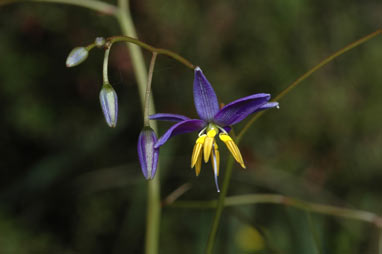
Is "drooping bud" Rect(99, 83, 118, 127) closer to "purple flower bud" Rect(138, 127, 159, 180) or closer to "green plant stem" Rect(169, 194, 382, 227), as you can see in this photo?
"purple flower bud" Rect(138, 127, 159, 180)

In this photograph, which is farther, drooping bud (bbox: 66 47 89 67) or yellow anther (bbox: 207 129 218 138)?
yellow anther (bbox: 207 129 218 138)

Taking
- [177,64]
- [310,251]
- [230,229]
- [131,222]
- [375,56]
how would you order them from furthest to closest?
[375,56] < [177,64] < [131,222] < [230,229] < [310,251]

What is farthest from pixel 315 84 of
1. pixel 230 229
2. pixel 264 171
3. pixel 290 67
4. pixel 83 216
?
pixel 83 216

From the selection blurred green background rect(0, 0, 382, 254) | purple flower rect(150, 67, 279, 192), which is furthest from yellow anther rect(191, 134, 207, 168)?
blurred green background rect(0, 0, 382, 254)

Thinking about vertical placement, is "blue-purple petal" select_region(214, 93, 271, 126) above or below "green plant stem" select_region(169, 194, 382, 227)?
above

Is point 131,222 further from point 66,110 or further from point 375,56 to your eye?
point 375,56

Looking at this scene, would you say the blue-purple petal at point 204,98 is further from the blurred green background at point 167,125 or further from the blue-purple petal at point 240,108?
the blurred green background at point 167,125
